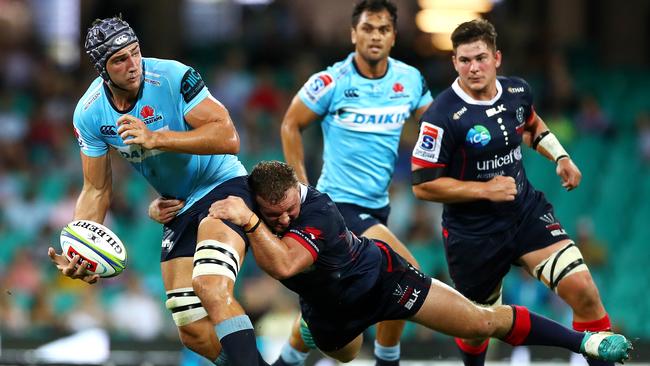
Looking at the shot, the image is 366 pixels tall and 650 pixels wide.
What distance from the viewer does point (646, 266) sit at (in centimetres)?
1279

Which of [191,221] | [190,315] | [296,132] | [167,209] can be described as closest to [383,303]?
[190,315]

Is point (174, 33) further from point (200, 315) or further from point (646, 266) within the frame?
point (200, 315)

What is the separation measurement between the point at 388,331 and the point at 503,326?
3.55 feet

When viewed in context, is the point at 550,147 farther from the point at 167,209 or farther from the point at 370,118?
the point at 167,209

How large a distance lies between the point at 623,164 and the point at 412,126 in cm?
271

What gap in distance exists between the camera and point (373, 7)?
7820mm

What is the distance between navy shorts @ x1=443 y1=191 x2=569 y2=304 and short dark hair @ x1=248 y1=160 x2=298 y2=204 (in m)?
1.53

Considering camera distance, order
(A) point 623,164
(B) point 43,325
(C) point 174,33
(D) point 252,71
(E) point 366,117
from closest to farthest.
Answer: (E) point 366,117, (B) point 43,325, (A) point 623,164, (D) point 252,71, (C) point 174,33

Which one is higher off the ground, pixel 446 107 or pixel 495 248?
pixel 446 107

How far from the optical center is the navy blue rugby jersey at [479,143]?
23.4ft

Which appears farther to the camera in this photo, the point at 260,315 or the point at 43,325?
the point at 43,325

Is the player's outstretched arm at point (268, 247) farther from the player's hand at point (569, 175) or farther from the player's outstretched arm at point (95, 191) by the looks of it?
the player's hand at point (569, 175)

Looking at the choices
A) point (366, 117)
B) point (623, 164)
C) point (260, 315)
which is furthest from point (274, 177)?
point (623, 164)

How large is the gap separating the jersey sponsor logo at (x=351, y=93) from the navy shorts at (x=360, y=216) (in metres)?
0.76
